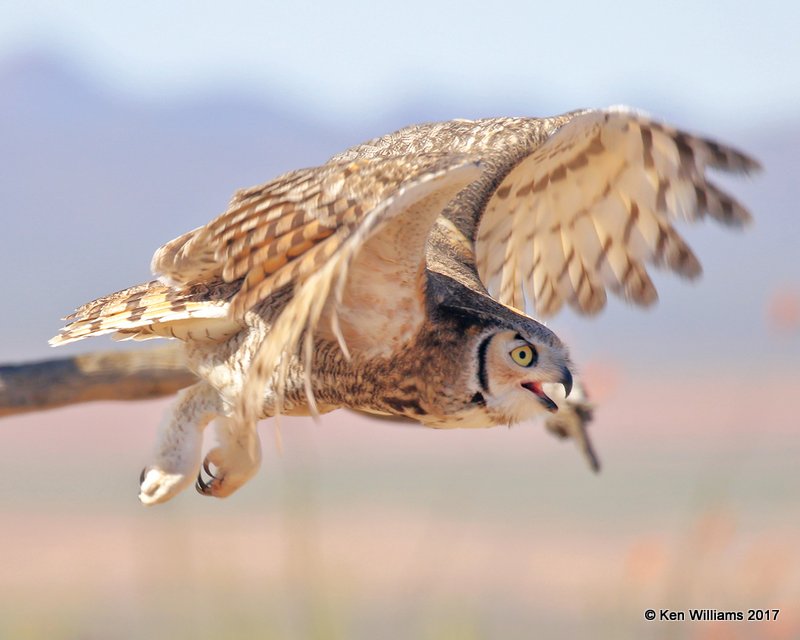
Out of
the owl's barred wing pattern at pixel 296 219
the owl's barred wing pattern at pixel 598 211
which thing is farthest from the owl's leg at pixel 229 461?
the owl's barred wing pattern at pixel 598 211

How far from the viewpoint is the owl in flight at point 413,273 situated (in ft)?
8.30

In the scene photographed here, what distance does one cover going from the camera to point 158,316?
9.66ft

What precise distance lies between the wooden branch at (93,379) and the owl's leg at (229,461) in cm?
43

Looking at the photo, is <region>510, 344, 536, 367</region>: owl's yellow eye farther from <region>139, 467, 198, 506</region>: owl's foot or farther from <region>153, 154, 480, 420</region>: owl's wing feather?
<region>139, 467, 198, 506</region>: owl's foot

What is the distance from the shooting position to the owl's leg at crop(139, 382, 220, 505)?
322cm

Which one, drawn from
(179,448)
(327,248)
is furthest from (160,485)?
(327,248)

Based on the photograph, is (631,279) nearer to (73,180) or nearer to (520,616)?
(520,616)


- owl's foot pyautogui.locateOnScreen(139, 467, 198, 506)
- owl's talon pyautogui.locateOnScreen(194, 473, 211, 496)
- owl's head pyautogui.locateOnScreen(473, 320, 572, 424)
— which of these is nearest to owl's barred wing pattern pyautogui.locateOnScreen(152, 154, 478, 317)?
owl's head pyautogui.locateOnScreen(473, 320, 572, 424)

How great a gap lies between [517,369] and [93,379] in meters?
1.51

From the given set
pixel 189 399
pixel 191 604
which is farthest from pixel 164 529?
pixel 189 399

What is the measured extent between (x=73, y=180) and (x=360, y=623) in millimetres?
35631

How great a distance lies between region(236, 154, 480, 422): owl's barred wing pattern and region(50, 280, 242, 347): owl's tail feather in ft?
0.77

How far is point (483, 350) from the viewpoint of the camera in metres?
2.79

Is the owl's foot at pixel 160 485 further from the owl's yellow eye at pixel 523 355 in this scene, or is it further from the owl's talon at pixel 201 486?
the owl's yellow eye at pixel 523 355
